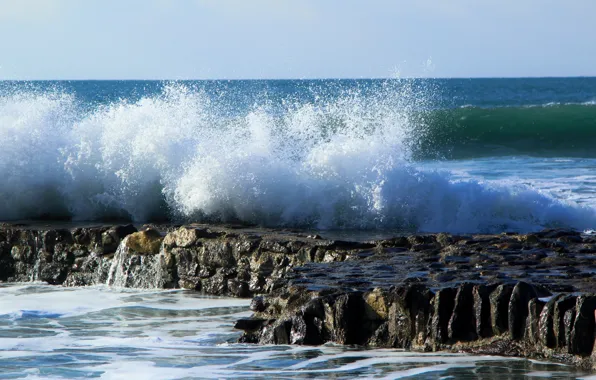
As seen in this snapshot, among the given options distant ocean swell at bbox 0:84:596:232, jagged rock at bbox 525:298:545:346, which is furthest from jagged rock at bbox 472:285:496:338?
distant ocean swell at bbox 0:84:596:232

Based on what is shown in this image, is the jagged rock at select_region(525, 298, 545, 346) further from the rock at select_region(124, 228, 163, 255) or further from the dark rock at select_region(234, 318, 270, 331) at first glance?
the rock at select_region(124, 228, 163, 255)

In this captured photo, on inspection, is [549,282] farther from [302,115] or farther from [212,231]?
[302,115]

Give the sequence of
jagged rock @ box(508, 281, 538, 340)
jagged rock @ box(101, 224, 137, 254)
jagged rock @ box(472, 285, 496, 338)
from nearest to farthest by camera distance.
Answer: jagged rock @ box(508, 281, 538, 340)
jagged rock @ box(472, 285, 496, 338)
jagged rock @ box(101, 224, 137, 254)

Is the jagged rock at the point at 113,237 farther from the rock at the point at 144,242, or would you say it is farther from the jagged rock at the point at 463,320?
the jagged rock at the point at 463,320

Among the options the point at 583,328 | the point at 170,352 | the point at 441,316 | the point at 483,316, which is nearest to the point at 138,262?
the point at 170,352

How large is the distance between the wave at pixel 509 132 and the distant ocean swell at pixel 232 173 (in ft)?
36.8

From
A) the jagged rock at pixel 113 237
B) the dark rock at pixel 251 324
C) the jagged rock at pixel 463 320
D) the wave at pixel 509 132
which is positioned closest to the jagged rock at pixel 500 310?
the jagged rock at pixel 463 320

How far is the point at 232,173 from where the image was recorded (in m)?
11.3

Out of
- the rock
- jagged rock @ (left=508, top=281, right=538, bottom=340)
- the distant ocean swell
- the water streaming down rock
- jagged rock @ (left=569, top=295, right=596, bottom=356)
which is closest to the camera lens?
jagged rock @ (left=569, top=295, right=596, bottom=356)

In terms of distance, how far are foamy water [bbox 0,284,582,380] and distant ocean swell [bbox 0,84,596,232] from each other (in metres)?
2.76

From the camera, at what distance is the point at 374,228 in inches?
421

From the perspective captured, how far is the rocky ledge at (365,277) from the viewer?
5.86 m

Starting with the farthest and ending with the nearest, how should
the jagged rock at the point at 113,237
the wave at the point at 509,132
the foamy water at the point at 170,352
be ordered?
the wave at the point at 509,132, the jagged rock at the point at 113,237, the foamy water at the point at 170,352

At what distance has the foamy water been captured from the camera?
223 inches
